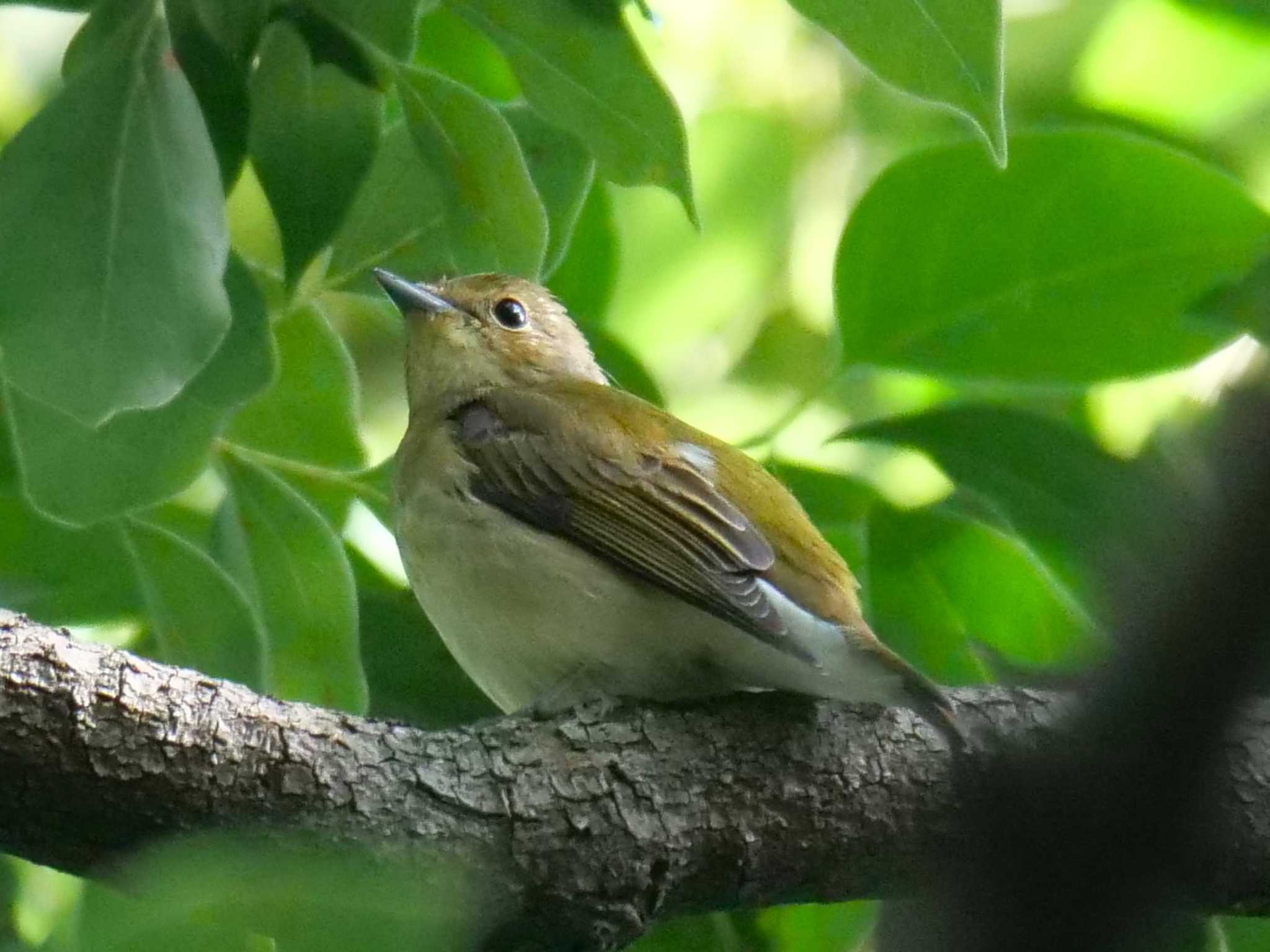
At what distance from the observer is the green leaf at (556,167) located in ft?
8.74

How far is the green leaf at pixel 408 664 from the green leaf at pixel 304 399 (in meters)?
0.35

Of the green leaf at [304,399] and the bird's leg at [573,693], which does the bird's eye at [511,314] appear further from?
the green leaf at [304,399]

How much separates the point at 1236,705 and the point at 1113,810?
70mm

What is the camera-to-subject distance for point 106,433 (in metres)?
2.19

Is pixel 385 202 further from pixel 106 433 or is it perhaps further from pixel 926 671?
pixel 926 671

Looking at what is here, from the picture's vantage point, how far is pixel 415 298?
3.99 meters

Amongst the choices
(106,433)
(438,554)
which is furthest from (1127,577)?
(438,554)

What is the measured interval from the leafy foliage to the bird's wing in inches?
7.3

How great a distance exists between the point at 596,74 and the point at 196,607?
39.4 inches

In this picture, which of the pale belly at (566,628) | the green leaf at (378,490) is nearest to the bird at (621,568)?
the pale belly at (566,628)

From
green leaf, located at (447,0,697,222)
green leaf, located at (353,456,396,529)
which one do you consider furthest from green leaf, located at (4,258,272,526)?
green leaf, located at (353,456,396,529)

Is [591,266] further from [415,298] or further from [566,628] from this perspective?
[415,298]

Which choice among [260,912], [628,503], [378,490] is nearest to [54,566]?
[378,490]

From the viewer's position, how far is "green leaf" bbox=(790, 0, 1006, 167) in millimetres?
1863
